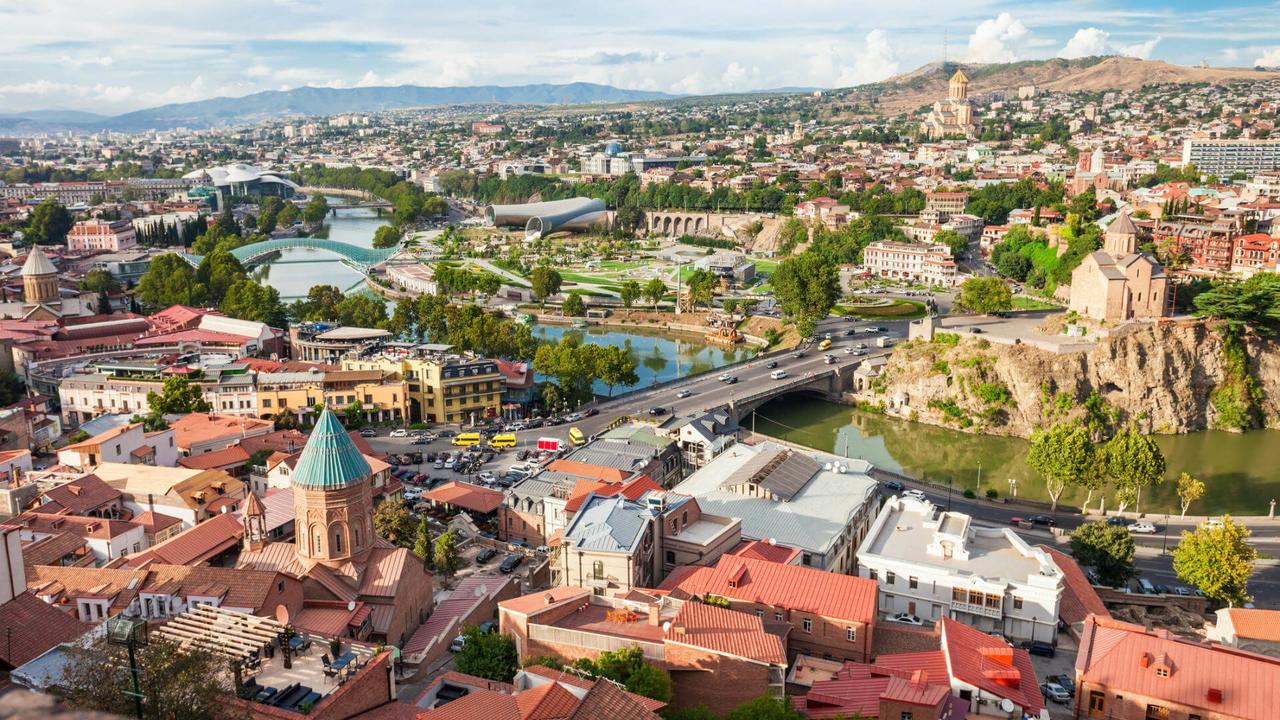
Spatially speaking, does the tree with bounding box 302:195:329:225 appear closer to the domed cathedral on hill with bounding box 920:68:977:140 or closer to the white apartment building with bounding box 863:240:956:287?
the white apartment building with bounding box 863:240:956:287

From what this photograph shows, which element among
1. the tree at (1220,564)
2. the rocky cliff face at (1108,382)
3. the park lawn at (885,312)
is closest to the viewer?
the tree at (1220,564)

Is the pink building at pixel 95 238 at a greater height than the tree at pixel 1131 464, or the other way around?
the pink building at pixel 95 238

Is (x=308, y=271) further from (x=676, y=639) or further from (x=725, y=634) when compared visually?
(x=725, y=634)

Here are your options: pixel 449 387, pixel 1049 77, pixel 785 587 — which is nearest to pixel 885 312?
pixel 449 387

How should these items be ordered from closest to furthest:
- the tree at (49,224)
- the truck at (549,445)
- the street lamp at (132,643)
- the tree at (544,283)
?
the street lamp at (132,643) → the truck at (549,445) → the tree at (544,283) → the tree at (49,224)

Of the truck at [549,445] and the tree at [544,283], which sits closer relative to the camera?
the truck at [549,445]

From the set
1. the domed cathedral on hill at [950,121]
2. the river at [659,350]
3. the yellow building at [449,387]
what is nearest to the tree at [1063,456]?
the river at [659,350]

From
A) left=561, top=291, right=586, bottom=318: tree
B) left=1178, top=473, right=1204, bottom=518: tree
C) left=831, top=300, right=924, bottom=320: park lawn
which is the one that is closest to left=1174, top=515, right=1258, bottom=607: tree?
left=1178, top=473, right=1204, bottom=518: tree

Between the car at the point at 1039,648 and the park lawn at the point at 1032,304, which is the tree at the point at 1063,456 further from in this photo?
the park lawn at the point at 1032,304

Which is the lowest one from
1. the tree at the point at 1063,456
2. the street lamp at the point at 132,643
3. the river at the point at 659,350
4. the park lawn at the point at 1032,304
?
the river at the point at 659,350
